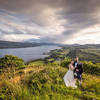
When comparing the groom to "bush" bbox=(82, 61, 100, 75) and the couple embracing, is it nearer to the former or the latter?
the couple embracing

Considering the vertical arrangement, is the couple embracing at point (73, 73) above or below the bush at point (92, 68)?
above

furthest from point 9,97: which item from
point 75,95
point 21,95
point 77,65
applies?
point 77,65

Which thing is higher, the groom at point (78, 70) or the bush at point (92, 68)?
the groom at point (78, 70)

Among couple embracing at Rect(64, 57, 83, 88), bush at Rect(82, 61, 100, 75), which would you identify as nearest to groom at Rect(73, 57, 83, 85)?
couple embracing at Rect(64, 57, 83, 88)

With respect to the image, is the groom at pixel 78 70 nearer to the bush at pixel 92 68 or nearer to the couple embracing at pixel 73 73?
the couple embracing at pixel 73 73

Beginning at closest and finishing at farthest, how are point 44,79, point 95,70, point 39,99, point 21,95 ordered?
1. point 39,99
2. point 21,95
3. point 44,79
4. point 95,70

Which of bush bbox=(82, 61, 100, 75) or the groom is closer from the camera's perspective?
the groom

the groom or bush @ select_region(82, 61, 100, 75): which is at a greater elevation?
the groom

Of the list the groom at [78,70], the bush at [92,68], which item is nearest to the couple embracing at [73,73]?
the groom at [78,70]

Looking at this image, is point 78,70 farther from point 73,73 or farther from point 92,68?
point 92,68

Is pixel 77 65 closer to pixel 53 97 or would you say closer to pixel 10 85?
pixel 53 97

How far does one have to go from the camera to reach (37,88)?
13.0 ft

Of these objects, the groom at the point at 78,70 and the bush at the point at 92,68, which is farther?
the bush at the point at 92,68

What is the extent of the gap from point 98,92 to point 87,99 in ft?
3.44
